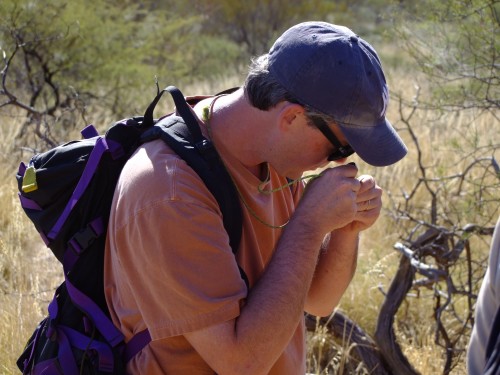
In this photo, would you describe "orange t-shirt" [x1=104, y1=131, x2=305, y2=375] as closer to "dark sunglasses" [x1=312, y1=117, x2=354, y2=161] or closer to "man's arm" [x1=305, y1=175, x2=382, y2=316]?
"dark sunglasses" [x1=312, y1=117, x2=354, y2=161]

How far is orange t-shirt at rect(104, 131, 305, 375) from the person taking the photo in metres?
1.72

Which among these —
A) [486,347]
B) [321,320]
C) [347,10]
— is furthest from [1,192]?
[347,10]

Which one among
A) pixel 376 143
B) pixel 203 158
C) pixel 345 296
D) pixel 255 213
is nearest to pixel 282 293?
pixel 255 213

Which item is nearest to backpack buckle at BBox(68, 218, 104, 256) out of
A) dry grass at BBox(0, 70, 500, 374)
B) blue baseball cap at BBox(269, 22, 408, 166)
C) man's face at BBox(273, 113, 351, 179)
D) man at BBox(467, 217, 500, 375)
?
man's face at BBox(273, 113, 351, 179)

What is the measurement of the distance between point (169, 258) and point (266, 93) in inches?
20.3

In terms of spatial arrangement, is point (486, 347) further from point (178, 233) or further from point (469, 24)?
point (469, 24)

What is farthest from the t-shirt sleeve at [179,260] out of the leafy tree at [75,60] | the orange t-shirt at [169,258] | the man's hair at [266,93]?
the leafy tree at [75,60]

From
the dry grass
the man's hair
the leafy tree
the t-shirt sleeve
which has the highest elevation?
the leafy tree

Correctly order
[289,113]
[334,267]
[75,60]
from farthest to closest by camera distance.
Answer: [75,60] → [334,267] → [289,113]

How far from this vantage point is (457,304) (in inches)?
178

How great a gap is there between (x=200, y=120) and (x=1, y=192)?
11.0 ft

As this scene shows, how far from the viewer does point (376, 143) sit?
2.00m

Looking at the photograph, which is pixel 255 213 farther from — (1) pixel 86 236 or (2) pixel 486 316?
(2) pixel 486 316

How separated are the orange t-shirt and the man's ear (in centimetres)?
29
